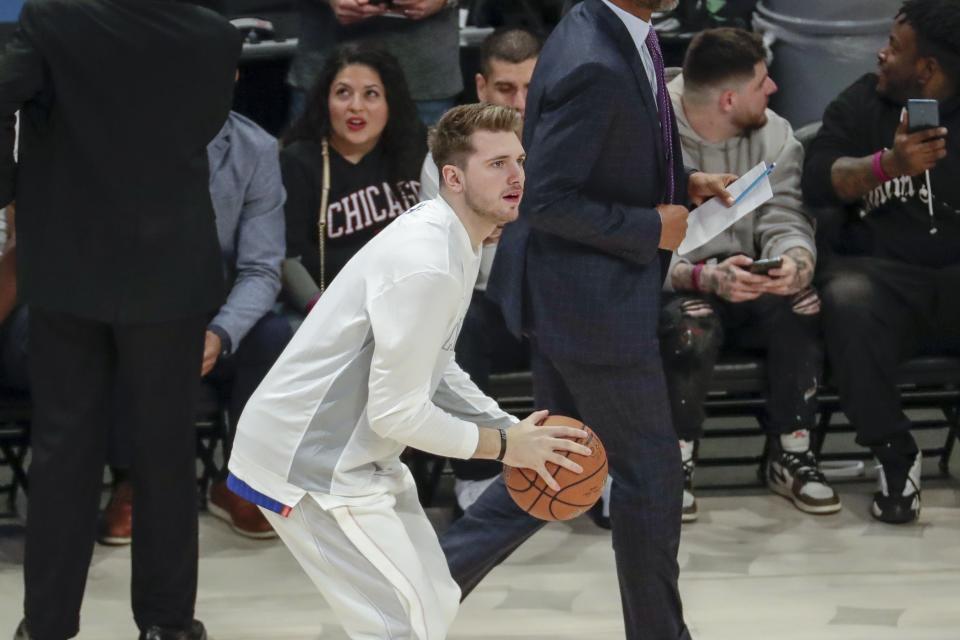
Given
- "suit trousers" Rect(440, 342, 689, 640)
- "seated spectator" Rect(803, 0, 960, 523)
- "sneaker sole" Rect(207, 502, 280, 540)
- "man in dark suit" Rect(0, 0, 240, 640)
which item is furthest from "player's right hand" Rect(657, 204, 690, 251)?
"sneaker sole" Rect(207, 502, 280, 540)

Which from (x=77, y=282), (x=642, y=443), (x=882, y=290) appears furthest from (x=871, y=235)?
(x=77, y=282)

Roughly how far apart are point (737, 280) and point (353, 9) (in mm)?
1621

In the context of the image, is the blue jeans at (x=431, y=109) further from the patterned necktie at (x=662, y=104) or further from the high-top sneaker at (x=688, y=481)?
the patterned necktie at (x=662, y=104)

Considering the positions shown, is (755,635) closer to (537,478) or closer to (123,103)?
(537,478)

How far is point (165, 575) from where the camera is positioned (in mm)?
3691

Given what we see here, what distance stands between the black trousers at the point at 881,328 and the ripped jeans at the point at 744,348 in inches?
3.6

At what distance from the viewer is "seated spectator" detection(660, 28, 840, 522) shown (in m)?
4.69

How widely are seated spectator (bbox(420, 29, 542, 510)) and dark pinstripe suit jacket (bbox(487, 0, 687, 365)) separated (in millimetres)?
1008

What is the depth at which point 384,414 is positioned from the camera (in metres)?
2.76

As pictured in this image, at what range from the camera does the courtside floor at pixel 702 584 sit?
13.1 feet

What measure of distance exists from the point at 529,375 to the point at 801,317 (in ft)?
2.84

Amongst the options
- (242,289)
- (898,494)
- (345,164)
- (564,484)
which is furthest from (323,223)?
(564,484)

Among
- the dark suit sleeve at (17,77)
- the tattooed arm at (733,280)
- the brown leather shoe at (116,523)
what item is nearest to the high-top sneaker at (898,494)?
the tattooed arm at (733,280)

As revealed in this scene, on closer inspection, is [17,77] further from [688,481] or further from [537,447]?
[688,481]
